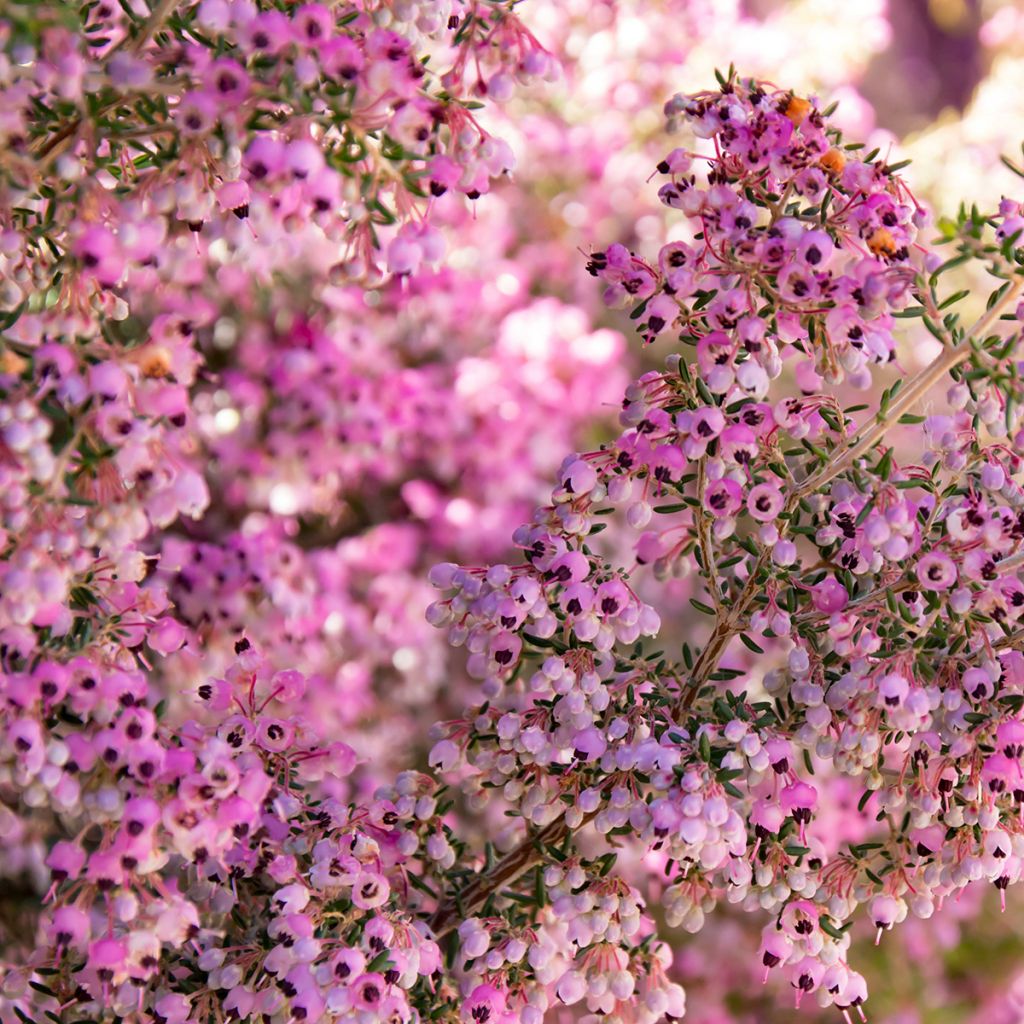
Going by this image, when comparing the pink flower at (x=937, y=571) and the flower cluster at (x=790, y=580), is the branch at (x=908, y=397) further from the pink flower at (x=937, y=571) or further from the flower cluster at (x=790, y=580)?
the pink flower at (x=937, y=571)

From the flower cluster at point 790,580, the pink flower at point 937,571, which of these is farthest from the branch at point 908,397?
the pink flower at point 937,571

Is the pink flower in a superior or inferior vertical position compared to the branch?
inferior

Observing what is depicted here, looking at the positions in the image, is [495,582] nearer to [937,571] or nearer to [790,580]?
A: [790,580]

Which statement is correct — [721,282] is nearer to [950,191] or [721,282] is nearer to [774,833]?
[774,833]

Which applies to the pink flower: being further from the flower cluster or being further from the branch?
the branch

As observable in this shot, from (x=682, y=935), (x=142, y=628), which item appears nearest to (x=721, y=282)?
(x=142, y=628)

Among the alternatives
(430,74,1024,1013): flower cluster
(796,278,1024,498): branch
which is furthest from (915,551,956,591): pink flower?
(796,278,1024,498): branch

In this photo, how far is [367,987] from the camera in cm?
125

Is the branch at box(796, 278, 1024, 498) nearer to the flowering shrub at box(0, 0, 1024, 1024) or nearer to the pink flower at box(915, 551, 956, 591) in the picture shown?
the flowering shrub at box(0, 0, 1024, 1024)

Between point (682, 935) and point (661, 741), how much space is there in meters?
2.02

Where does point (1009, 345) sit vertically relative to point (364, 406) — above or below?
below

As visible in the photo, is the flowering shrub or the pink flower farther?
the pink flower

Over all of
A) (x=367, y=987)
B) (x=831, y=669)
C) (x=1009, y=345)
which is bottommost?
(x=367, y=987)

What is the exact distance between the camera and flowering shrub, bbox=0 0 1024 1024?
46.0 inches
